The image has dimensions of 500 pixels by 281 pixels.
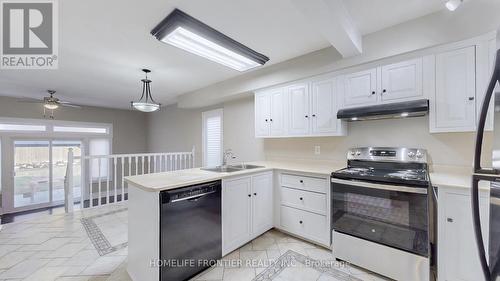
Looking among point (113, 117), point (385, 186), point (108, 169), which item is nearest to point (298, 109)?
point (385, 186)

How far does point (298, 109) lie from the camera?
9.59 ft

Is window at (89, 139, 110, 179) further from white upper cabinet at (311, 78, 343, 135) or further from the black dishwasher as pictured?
white upper cabinet at (311, 78, 343, 135)

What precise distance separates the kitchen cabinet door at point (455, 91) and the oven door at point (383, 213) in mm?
767

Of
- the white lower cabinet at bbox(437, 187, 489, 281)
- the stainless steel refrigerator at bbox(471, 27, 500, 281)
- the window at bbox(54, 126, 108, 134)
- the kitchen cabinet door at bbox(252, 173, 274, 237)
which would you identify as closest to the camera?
the stainless steel refrigerator at bbox(471, 27, 500, 281)

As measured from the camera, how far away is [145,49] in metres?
2.54

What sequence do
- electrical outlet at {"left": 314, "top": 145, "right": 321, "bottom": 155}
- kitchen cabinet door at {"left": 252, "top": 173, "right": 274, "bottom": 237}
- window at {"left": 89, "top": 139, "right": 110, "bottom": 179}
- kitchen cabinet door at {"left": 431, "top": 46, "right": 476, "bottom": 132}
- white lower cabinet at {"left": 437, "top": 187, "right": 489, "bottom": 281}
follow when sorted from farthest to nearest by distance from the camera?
window at {"left": 89, "top": 139, "right": 110, "bottom": 179}
electrical outlet at {"left": 314, "top": 145, "right": 321, "bottom": 155}
kitchen cabinet door at {"left": 252, "top": 173, "right": 274, "bottom": 237}
kitchen cabinet door at {"left": 431, "top": 46, "right": 476, "bottom": 132}
white lower cabinet at {"left": 437, "top": 187, "right": 489, "bottom": 281}

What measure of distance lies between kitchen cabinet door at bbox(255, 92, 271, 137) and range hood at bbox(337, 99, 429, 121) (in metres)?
1.16

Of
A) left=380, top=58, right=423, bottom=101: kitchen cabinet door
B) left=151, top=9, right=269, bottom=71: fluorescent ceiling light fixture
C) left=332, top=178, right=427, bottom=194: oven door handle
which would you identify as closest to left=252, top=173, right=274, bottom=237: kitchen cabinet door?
left=332, top=178, right=427, bottom=194: oven door handle

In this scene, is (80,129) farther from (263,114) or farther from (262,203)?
(262,203)

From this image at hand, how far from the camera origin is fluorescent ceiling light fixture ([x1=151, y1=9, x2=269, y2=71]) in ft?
6.20

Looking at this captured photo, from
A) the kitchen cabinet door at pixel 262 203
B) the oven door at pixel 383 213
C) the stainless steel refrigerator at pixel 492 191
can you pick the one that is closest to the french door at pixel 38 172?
the kitchen cabinet door at pixel 262 203

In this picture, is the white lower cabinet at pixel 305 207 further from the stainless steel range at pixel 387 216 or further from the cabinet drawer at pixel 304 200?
the stainless steel range at pixel 387 216

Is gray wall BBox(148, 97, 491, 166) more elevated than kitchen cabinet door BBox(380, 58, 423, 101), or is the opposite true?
kitchen cabinet door BBox(380, 58, 423, 101)

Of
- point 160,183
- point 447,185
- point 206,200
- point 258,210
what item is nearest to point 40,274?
point 160,183
